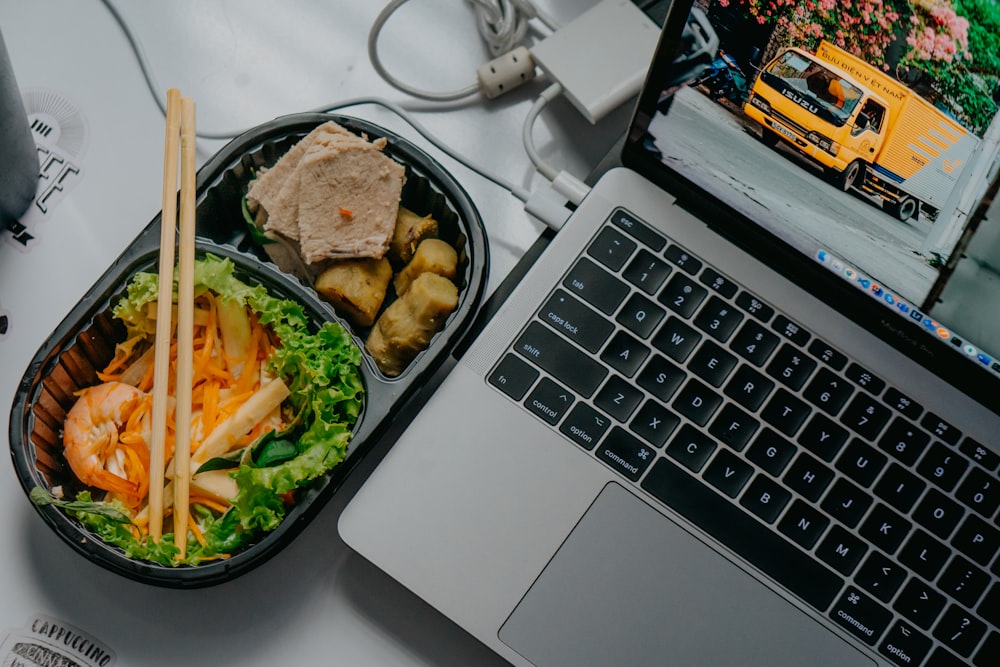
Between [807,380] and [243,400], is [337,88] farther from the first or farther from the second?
[807,380]

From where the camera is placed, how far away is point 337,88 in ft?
2.72

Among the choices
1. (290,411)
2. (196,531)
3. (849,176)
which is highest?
(849,176)

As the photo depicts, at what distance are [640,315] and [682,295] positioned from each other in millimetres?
37

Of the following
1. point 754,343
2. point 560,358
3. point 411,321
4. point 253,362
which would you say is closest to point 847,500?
point 754,343

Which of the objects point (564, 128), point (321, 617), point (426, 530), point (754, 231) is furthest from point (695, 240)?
point (321, 617)

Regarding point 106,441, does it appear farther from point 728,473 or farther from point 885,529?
point 885,529

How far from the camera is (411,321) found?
0.70 metres

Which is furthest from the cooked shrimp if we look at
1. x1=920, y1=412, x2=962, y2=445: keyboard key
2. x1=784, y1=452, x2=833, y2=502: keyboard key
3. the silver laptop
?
x1=920, y1=412, x2=962, y2=445: keyboard key

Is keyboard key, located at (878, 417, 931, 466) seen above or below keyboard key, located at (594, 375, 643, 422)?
above

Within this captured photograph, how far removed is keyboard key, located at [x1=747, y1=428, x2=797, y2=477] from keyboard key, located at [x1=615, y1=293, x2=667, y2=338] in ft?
0.37

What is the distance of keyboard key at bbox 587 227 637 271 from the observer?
0.69m

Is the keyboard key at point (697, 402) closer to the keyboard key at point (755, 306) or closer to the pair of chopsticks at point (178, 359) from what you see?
the keyboard key at point (755, 306)

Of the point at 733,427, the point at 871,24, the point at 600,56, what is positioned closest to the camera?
the point at 871,24

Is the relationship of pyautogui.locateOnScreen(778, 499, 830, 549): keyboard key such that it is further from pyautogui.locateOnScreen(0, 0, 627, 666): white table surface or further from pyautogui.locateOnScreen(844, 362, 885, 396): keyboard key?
pyautogui.locateOnScreen(0, 0, 627, 666): white table surface
